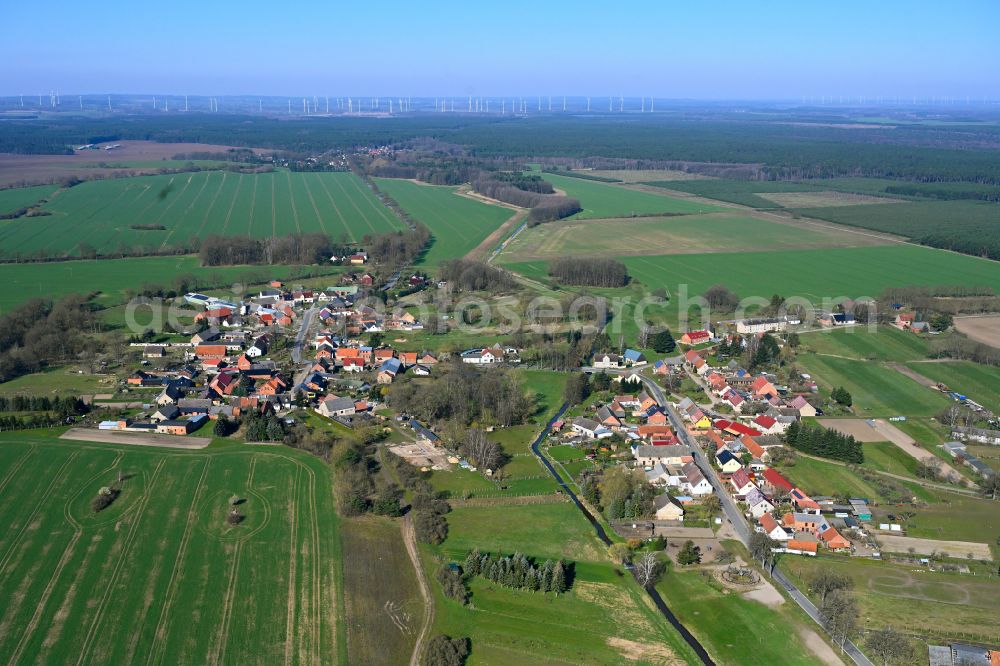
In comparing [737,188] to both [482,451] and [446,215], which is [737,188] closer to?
[446,215]

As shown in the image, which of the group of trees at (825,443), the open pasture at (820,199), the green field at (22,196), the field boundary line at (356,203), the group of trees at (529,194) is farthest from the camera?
the open pasture at (820,199)

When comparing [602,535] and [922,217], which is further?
[922,217]

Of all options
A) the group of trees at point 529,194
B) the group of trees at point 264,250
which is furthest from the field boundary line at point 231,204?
the group of trees at point 529,194

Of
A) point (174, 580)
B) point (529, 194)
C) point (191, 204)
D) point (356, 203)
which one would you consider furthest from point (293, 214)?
point (174, 580)

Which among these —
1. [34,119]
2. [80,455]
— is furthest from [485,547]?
[34,119]

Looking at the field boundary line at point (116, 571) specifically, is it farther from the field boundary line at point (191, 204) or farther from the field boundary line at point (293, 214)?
the field boundary line at point (293, 214)

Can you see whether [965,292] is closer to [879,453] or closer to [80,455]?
[879,453]
